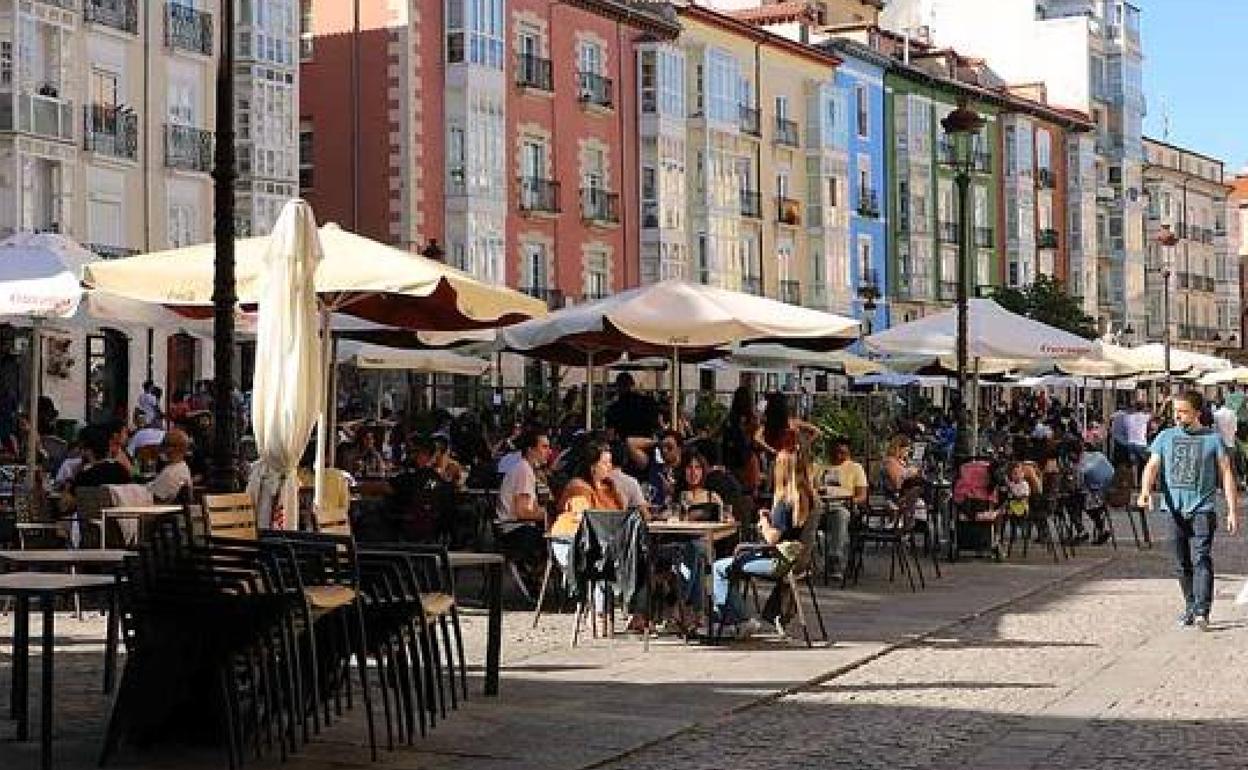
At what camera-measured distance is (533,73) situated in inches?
1960

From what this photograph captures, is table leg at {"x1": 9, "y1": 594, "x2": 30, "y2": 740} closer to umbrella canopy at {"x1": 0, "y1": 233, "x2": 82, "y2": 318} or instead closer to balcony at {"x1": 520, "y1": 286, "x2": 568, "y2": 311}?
umbrella canopy at {"x1": 0, "y1": 233, "x2": 82, "y2": 318}

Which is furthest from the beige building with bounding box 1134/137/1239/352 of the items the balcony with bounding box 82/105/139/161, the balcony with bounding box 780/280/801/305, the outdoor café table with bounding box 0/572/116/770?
the outdoor café table with bounding box 0/572/116/770

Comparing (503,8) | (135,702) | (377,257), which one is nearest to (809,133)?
(503,8)

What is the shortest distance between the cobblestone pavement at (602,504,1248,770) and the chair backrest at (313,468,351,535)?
2521mm

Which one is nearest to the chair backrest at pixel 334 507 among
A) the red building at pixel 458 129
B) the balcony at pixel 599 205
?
the red building at pixel 458 129

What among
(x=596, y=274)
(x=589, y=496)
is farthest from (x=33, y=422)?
(x=596, y=274)

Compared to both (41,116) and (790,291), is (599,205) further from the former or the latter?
(41,116)

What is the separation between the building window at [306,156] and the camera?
156 ft

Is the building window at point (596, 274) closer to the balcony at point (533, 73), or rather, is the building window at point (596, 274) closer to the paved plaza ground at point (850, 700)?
the balcony at point (533, 73)

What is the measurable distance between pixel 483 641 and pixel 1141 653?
444 centimetres

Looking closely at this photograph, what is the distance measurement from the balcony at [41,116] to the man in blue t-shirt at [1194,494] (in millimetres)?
27236

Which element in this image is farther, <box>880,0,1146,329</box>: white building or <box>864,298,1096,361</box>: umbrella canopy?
<box>880,0,1146,329</box>: white building

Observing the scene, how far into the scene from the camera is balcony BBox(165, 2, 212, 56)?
40938 mm

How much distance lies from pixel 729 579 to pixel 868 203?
5530cm
